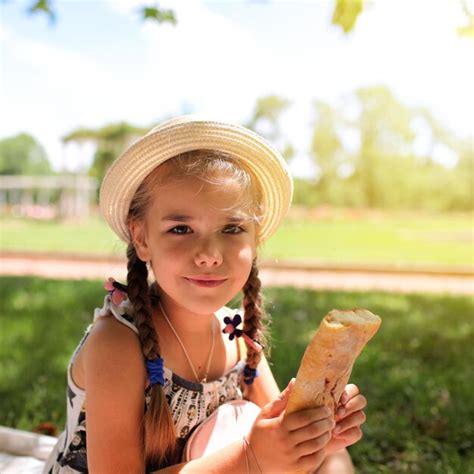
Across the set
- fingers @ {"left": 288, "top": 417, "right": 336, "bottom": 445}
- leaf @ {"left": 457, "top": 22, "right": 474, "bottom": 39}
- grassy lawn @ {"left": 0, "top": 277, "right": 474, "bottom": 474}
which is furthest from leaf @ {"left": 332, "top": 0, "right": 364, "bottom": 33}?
fingers @ {"left": 288, "top": 417, "right": 336, "bottom": 445}

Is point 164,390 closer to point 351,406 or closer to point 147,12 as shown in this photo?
point 351,406

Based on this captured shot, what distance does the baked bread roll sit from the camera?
1.15 m

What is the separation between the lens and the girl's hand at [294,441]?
3.87 feet

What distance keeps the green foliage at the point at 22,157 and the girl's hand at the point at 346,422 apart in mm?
23596

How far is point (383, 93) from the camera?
2008 centimetres

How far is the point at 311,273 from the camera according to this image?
8594 millimetres

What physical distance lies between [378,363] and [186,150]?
228cm

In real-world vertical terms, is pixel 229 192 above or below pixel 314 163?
below

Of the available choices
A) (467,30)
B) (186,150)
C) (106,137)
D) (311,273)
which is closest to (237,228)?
(186,150)

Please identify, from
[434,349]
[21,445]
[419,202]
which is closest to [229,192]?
[21,445]

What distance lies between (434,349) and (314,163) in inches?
628

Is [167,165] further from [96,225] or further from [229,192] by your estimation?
[96,225]

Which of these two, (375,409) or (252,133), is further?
(375,409)

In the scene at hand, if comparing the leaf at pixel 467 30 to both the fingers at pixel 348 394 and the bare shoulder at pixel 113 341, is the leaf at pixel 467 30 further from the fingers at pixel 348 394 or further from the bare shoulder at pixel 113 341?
the bare shoulder at pixel 113 341
